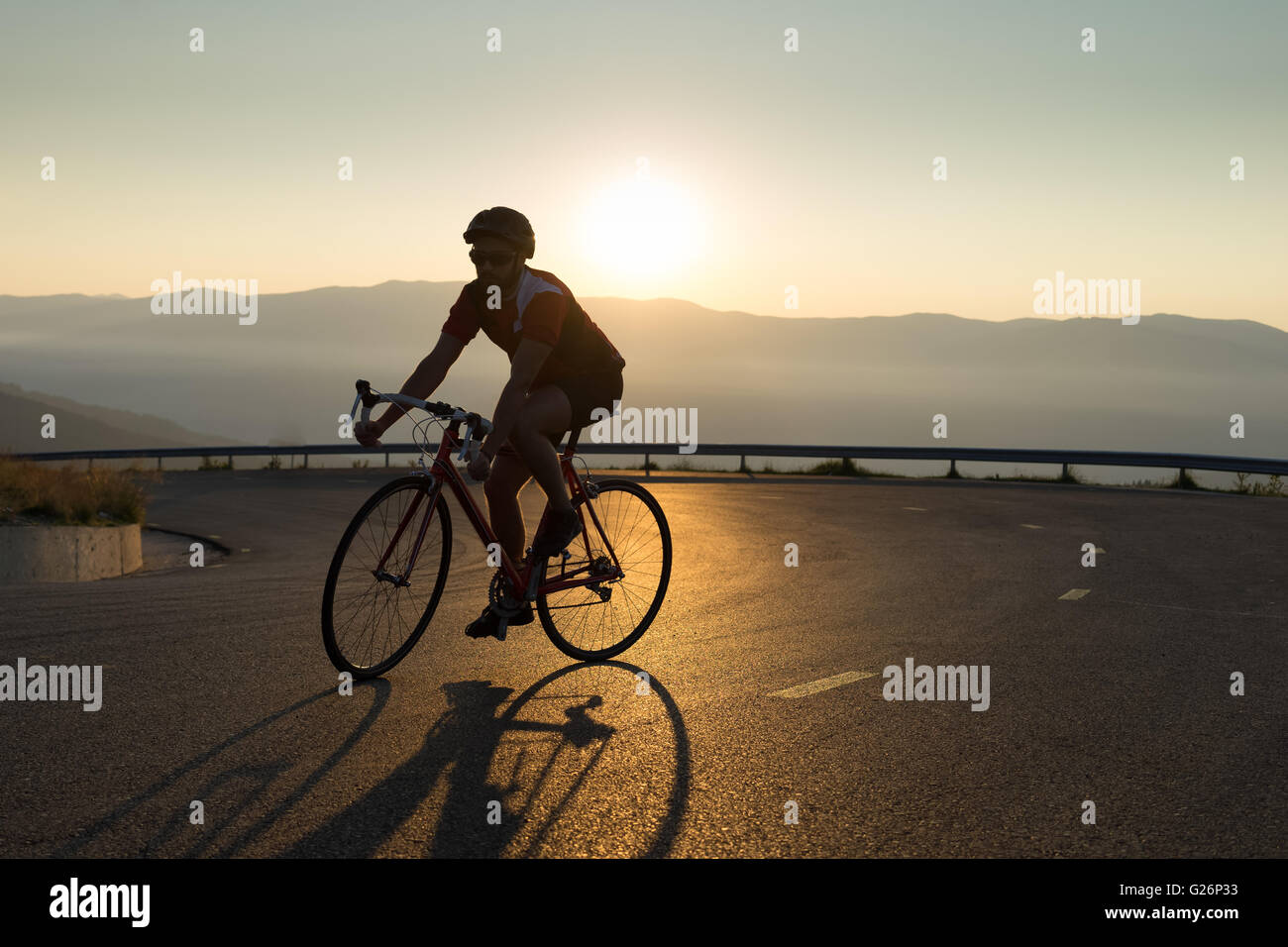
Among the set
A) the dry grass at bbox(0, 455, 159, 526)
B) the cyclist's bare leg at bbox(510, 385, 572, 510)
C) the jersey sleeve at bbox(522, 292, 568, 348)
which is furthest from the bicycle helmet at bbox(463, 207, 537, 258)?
the dry grass at bbox(0, 455, 159, 526)

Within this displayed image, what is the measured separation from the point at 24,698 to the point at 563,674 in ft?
8.89

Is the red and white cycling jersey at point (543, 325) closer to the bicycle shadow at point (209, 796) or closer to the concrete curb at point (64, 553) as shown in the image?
the bicycle shadow at point (209, 796)

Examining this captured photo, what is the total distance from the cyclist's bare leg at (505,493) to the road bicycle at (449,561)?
82mm

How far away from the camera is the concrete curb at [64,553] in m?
11.5

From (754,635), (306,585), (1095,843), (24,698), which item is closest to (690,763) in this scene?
(1095,843)

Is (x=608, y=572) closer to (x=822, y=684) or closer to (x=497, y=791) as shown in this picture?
(x=822, y=684)

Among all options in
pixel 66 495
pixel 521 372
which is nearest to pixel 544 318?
pixel 521 372

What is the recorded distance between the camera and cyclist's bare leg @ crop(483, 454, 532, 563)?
5965 mm

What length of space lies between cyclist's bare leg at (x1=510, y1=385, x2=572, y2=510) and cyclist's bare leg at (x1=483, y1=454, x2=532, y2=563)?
0.49 feet

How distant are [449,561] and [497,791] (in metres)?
2.27

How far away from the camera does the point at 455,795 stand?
4.07 meters

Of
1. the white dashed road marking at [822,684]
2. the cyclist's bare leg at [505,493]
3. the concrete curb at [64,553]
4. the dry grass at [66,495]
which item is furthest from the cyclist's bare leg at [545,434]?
the dry grass at [66,495]

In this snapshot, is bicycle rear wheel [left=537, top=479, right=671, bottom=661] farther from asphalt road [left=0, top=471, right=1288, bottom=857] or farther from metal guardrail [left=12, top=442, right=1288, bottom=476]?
metal guardrail [left=12, top=442, right=1288, bottom=476]
